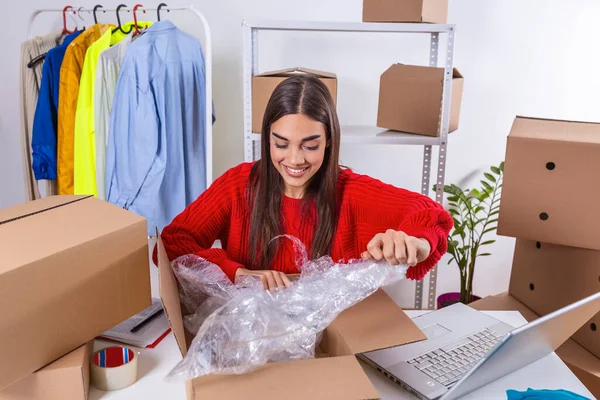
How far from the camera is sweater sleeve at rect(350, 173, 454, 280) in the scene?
1181 millimetres

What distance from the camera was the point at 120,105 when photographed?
2.07 metres

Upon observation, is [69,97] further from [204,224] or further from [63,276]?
[63,276]

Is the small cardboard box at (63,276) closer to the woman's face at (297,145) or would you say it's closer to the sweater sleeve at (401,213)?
the woman's face at (297,145)

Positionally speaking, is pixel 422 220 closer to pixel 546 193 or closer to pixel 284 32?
pixel 546 193


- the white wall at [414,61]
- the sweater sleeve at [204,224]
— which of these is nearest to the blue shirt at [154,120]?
the white wall at [414,61]

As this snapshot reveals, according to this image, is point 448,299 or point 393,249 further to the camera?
point 448,299

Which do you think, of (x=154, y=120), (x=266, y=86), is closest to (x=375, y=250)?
(x=266, y=86)

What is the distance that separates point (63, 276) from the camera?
0.81m

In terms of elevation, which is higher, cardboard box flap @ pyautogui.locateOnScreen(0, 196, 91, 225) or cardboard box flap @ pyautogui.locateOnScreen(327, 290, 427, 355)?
cardboard box flap @ pyautogui.locateOnScreen(0, 196, 91, 225)

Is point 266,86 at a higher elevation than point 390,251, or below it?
higher

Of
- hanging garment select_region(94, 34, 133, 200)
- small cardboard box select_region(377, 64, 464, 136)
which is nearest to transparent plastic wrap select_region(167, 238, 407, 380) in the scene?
small cardboard box select_region(377, 64, 464, 136)

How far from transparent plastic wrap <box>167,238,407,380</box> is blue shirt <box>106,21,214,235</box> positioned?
1.09 m

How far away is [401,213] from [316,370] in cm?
61

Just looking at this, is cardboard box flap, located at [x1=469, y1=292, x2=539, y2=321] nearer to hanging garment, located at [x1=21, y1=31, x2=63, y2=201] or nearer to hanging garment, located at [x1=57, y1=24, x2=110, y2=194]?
hanging garment, located at [x1=57, y1=24, x2=110, y2=194]
